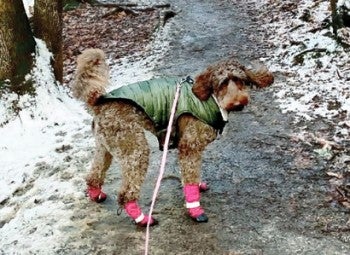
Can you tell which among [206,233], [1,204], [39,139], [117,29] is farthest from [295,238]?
[117,29]

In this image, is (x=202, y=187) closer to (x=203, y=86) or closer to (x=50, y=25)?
(x=203, y=86)

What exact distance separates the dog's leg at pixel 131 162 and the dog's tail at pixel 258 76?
1.09 metres

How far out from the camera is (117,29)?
13500 millimetres

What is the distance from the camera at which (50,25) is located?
26.1 feet

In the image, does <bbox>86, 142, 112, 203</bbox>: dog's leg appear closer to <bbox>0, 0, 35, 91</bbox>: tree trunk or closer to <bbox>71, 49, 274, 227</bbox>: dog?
<bbox>71, 49, 274, 227</bbox>: dog

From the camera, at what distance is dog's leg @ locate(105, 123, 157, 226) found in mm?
4500

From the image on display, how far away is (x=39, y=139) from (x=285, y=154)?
3301 millimetres

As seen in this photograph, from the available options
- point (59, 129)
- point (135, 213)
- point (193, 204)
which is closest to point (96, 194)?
point (135, 213)

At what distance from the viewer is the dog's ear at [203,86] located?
14.0 feet

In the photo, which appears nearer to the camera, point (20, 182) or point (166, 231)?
point (166, 231)

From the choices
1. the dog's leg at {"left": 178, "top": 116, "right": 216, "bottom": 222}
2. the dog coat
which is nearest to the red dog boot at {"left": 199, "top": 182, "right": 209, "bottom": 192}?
the dog's leg at {"left": 178, "top": 116, "right": 216, "bottom": 222}

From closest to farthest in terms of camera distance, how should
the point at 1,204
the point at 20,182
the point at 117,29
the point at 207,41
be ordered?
1. the point at 1,204
2. the point at 20,182
3. the point at 207,41
4. the point at 117,29

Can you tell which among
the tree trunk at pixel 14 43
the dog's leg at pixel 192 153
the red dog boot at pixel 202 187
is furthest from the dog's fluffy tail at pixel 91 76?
the tree trunk at pixel 14 43

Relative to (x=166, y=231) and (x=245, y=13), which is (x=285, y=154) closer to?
(x=166, y=231)
